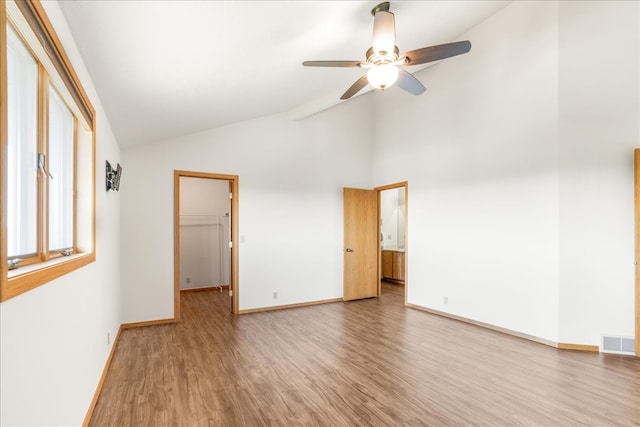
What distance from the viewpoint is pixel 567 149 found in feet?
11.3

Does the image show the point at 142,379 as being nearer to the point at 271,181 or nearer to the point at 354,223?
the point at 271,181

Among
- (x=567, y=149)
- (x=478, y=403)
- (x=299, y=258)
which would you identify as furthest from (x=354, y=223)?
(x=478, y=403)

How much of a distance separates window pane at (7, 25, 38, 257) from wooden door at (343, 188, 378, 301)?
15.3 feet

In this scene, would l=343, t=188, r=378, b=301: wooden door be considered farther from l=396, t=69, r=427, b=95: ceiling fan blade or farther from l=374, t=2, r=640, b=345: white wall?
l=396, t=69, r=427, b=95: ceiling fan blade

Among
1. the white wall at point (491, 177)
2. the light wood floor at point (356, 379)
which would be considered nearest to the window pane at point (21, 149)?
the light wood floor at point (356, 379)

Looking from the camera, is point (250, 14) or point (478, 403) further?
point (478, 403)

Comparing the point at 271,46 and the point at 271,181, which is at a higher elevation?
the point at 271,46

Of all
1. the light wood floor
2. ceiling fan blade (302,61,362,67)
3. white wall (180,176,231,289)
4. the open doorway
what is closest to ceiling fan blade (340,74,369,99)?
ceiling fan blade (302,61,362,67)

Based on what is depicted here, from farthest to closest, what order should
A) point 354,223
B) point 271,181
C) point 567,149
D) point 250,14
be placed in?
point 354,223
point 271,181
point 567,149
point 250,14

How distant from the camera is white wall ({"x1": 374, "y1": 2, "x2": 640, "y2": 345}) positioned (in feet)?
10.7

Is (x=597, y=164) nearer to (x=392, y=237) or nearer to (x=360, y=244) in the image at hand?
(x=360, y=244)

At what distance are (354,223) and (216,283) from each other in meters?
3.30

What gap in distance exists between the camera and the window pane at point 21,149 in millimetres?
1225

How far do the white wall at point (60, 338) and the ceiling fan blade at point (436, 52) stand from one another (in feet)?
7.42
